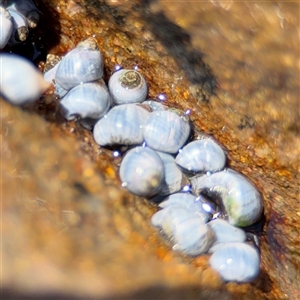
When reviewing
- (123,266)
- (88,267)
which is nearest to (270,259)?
(123,266)

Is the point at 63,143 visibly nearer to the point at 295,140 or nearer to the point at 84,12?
the point at 84,12

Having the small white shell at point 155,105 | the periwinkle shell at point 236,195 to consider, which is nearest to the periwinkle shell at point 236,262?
the periwinkle shell at point 236,195

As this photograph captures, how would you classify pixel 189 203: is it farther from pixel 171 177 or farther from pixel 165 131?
pixel 165 131

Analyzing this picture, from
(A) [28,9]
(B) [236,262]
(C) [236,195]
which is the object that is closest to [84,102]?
(A) [28,9]

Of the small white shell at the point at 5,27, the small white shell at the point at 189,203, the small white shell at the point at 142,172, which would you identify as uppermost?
the small white shell at the point at 5,27

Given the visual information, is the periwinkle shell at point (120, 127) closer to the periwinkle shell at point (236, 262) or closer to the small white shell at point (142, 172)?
the small white shell at point (142, 172)

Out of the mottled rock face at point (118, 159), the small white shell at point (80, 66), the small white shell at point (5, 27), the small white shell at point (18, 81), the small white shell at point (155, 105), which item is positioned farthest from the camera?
the small white shell at point (155, 105)

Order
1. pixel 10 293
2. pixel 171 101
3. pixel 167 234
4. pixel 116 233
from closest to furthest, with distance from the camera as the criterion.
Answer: pixel 10 293 < pixel 116 233 < pixel 167 234 < pixel 171 101
